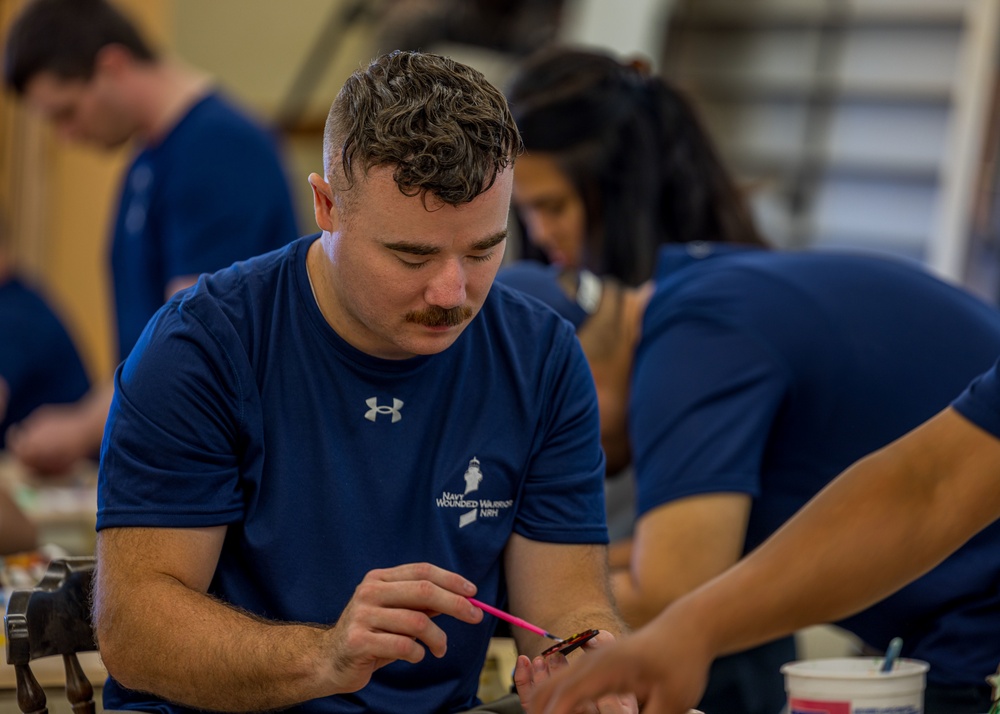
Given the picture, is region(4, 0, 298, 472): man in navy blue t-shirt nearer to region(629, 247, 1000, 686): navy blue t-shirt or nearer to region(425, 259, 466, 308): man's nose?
region(629, 247, 1000, 686): navy blue t-shirt

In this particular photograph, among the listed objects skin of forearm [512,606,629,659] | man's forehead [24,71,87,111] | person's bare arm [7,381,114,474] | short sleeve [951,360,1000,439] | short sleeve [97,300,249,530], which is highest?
man's forehead [24,71,87,111]

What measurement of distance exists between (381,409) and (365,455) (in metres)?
0.06

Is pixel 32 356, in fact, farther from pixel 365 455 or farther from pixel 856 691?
pixel 856 691

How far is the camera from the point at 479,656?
1662 mm

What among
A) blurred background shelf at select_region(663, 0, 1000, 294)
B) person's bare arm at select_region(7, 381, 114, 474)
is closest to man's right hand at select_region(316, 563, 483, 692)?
person's bare arm at select_region(7, 381, 114, 474)

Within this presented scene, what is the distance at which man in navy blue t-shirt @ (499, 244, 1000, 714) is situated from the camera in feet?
6.35

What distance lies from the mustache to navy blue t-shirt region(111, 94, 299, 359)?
1869 mm

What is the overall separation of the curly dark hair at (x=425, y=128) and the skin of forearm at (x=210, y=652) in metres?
0.49

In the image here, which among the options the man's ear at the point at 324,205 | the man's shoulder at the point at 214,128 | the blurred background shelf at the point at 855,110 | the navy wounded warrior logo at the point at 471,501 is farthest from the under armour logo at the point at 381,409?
the blurred background shelf at the point at 855,110

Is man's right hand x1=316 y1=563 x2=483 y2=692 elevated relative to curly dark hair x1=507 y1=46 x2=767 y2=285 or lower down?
lower down

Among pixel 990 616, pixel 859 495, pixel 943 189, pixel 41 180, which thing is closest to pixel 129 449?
pixel 859 495

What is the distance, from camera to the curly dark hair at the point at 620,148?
2.45 meters

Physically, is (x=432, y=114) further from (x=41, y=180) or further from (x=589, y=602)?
(x=41, y=180)

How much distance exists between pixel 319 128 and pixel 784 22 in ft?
7.04
